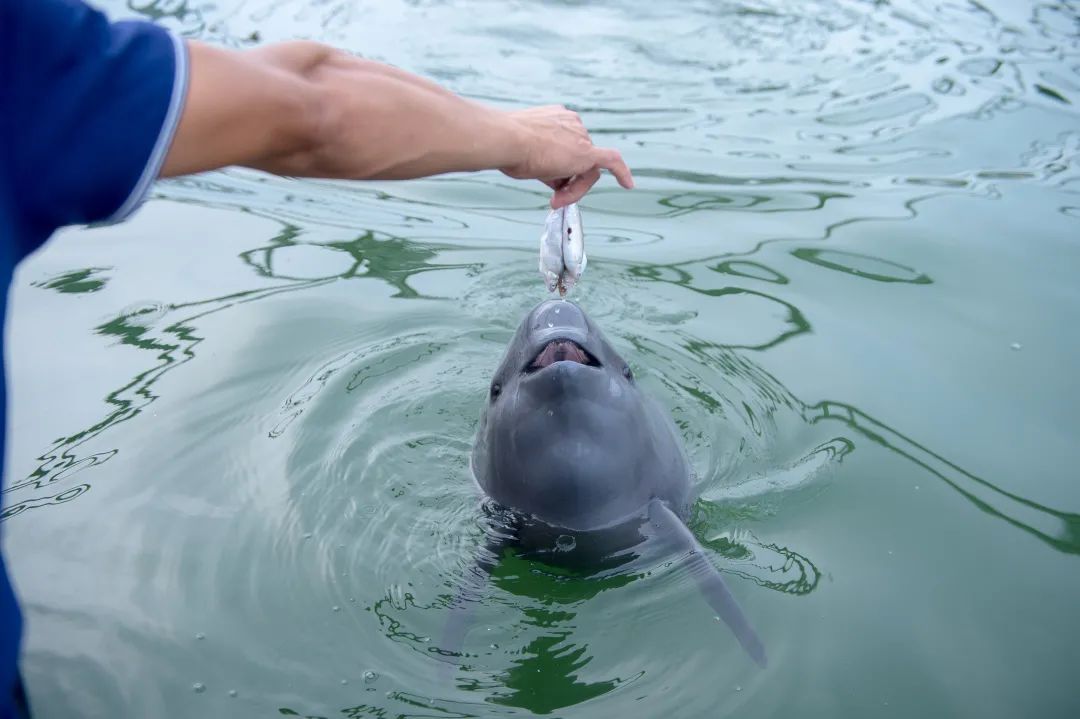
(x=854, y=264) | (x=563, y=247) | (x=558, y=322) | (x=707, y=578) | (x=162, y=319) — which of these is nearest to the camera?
(x=707, y=578)

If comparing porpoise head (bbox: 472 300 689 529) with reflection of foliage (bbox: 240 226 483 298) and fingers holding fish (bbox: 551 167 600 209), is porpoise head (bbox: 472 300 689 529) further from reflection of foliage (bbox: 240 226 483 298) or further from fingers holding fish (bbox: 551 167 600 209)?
reflection of foliage (bbox: 240 226 483 298)

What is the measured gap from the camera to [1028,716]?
3.36 m

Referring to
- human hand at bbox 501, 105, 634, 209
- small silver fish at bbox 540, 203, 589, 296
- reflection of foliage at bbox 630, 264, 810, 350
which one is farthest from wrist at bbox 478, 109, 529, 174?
reflection of foliage at bbox 630, 264, 810, 350

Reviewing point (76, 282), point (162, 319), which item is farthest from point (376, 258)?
point (76, 282)

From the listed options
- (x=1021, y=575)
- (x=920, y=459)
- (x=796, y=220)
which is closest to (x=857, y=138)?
(x=796, y=220)

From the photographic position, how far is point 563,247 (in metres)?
4.54

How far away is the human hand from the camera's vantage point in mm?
3014

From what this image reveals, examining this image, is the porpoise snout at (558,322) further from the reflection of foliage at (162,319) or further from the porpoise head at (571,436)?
the reflection of foliage at (162,319)

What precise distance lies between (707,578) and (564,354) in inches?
41.0

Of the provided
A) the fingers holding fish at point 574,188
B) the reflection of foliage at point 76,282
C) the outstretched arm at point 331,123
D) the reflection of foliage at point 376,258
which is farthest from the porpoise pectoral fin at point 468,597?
the reflection of foliage at point 76,282

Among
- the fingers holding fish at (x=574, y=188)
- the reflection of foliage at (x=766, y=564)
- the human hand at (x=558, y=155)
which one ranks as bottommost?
the reflection of foliage at (x=766, y=564)

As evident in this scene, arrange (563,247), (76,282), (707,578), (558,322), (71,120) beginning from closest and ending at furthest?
1. (71,120)
2. (707,578)
3. (558,322)
4. (563,247)
5. (76,282)

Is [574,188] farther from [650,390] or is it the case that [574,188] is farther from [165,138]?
[650,390]

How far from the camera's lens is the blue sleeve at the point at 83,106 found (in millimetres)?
1753
